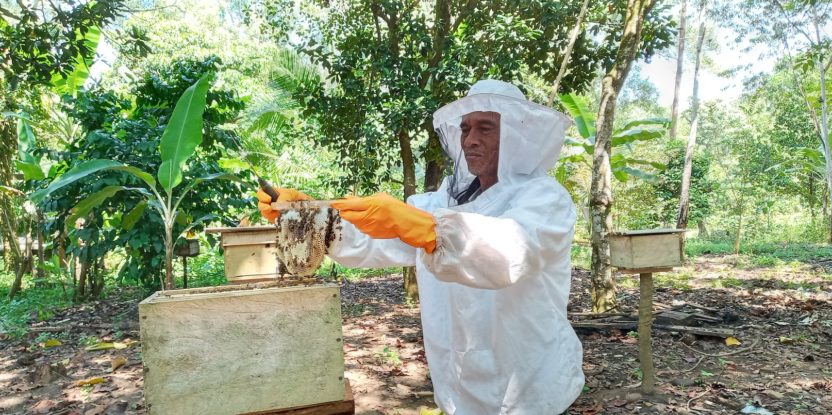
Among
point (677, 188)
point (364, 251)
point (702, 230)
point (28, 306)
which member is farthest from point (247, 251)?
point (702, 230)

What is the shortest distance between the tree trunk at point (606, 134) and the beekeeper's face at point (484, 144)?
11.3 feet

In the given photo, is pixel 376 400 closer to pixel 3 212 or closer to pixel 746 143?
pixel 3 212

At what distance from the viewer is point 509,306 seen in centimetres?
174

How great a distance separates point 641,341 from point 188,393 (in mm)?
2860

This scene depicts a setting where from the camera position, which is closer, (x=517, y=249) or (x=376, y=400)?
(x=517, y=249)

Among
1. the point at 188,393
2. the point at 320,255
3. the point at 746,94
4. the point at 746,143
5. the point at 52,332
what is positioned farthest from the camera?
the point at 746,94

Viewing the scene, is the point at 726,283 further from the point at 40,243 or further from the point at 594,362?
the point at 40,243

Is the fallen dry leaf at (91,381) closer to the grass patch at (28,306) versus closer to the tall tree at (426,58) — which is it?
the grass patch at (28,306)

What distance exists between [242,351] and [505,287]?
0.74m

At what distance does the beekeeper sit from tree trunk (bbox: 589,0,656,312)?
3.40 meters

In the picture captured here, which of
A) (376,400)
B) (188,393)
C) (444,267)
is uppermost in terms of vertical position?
(444,267)

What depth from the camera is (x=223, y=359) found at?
134 cm

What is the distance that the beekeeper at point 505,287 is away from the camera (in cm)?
162

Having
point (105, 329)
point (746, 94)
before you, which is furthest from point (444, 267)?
point (746, 94)
